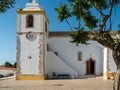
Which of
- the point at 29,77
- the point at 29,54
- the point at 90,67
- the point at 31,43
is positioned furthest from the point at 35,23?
the point at 90,67

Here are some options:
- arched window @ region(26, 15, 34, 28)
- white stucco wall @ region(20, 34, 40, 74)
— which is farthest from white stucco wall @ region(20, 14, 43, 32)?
white stucco wall @ region(20, 34, 40, 74)

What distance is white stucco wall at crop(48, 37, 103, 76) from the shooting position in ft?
100

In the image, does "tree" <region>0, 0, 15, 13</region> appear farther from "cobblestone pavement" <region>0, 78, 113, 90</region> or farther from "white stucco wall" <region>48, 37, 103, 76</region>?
"white stucco wall" <region>48, 37, 103, 76</region>

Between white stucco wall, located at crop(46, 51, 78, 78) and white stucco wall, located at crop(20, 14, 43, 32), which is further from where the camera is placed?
white stucco wall, located at crop(46, 51, 78, 78)

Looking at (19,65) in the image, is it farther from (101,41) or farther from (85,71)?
(101,41)

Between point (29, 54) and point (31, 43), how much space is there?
111 centimetres

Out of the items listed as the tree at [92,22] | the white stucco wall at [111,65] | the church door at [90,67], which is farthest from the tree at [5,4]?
the church door at [90,67]

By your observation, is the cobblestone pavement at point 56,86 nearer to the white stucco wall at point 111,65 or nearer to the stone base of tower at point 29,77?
the stone base of tower at point 29,77

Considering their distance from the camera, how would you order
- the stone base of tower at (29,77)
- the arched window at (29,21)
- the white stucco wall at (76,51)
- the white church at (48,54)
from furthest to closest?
the white stucco wall at (76,51) → the arched window at (29,21) → the white church at (48,54) → the stone base of tower at (29,77)

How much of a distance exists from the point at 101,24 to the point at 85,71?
18396 mm

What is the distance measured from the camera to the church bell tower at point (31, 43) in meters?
26.7

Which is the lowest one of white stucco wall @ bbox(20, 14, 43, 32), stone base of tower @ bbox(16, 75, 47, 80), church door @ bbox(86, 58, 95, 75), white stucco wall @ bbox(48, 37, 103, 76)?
stone base of tower @ bbox(16, 75, 47, 80)

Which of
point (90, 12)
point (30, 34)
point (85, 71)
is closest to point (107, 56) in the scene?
point (85, 71)

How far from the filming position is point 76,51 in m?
30.7
